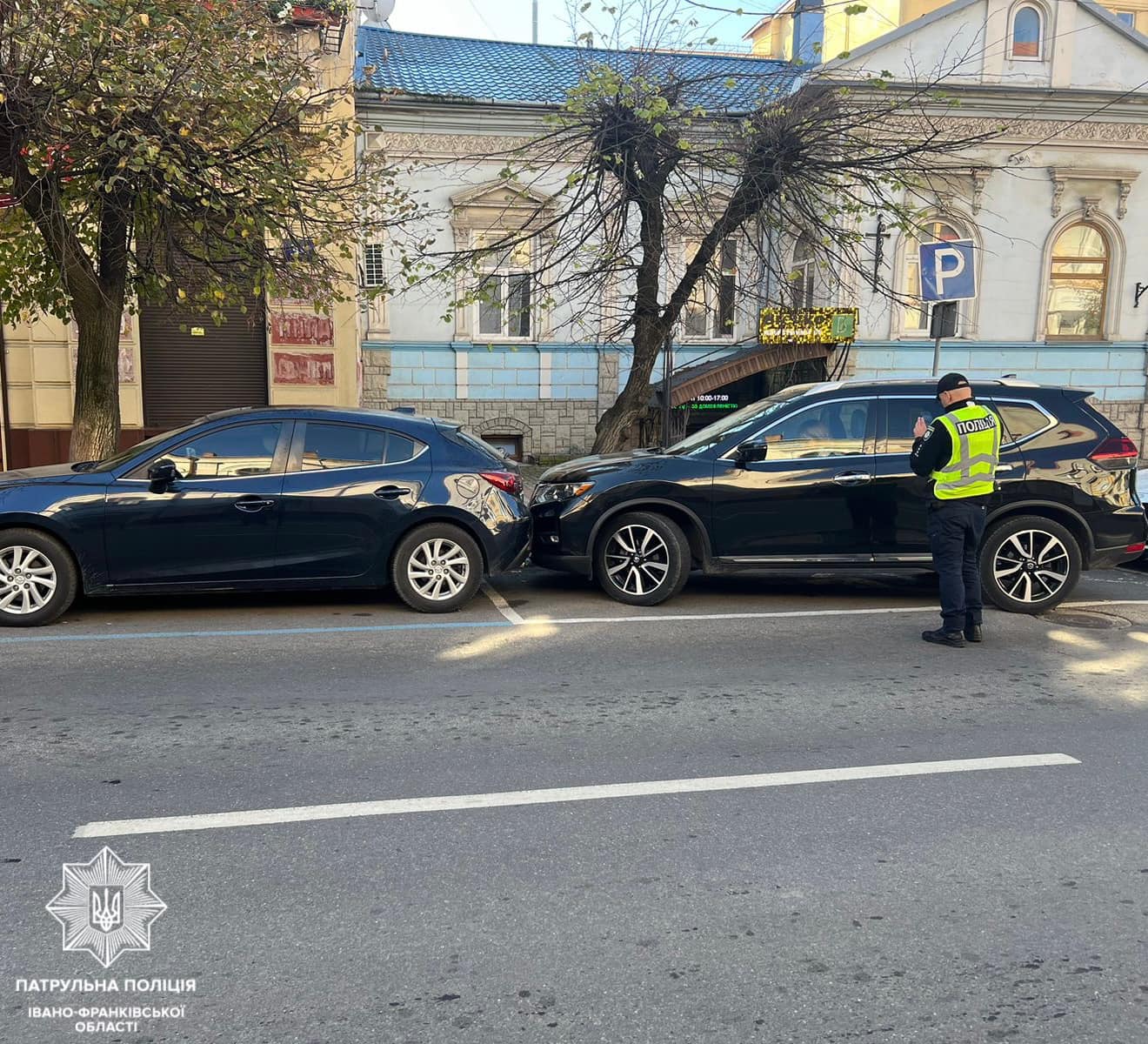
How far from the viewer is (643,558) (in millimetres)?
7934

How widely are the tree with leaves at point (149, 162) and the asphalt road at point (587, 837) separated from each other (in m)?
4.13

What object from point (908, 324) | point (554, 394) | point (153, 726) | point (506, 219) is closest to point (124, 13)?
point (153, 726)

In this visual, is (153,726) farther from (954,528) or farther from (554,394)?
(554,394)

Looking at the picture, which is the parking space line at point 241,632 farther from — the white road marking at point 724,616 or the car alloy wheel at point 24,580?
the white road marking at point 724,616

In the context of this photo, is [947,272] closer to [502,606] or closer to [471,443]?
[471,443]

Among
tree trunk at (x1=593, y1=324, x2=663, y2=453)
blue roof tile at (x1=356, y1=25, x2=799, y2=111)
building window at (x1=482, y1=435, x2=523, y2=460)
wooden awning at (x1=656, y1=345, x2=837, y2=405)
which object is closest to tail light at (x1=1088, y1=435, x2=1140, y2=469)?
tree trunk at (x1=593, y1=324, x2=663, y2=453)

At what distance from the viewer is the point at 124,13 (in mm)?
7879

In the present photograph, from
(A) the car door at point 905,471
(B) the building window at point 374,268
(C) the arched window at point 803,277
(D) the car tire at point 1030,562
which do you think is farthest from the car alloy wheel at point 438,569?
(B) the building window at point 374,268

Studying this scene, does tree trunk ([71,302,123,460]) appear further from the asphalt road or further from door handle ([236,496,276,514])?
the asphalt road

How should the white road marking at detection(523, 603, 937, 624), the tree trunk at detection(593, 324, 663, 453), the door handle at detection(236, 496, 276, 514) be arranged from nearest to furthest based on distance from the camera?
the door handle at detection(236, 496, 276, 514), the white road marking at detection(523, 603, 937, 624), the tree trunk at detection(593, 324, 663, 453)

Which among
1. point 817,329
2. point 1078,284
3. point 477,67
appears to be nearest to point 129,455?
point 817,329

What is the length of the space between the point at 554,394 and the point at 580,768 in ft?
49.9

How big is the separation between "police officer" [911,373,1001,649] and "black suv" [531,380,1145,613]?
109 centimetres

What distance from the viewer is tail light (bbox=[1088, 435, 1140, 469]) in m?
7.87
